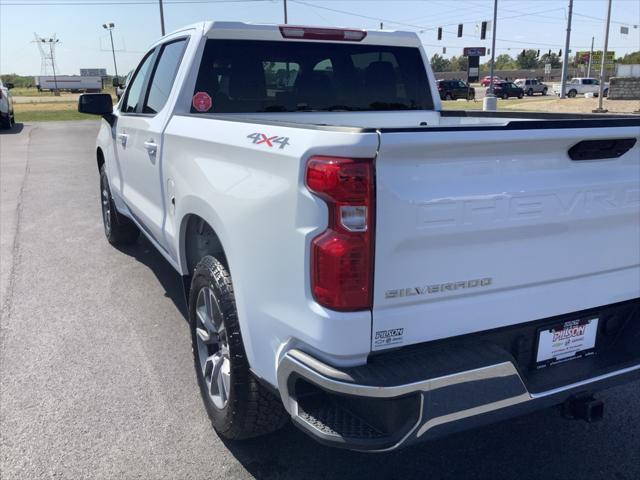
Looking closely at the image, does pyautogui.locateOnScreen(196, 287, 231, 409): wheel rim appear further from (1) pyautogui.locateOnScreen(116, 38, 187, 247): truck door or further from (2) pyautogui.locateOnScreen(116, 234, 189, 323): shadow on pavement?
(2) pyautogui.locateOnScreen(116, 234, 189, 323): shadow on pavement

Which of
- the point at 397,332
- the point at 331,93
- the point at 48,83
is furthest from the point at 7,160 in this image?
the point at 48,83

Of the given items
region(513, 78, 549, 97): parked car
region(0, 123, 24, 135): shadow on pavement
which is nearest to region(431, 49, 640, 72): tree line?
region(513, 78, 549, 97): parked car

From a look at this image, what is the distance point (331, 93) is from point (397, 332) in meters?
2.59

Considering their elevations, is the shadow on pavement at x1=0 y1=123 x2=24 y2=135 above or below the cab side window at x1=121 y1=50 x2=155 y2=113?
below

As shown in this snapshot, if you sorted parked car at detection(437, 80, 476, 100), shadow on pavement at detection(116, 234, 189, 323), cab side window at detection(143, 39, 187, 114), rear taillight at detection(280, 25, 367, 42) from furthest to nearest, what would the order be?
parked car at detection(437, 80, 476, 100)
shadow on pavement at detection(116, 234, 189, 323)
rear taillight at detection(280, 25, 367, 42)
cab side window at detection(143, 39, 187, 114)

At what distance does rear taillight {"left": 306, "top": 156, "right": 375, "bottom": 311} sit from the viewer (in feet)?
6.53

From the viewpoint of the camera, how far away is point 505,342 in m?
2.41

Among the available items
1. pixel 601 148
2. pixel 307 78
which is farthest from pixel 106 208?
pixel 601 148

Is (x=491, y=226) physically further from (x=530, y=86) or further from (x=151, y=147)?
(x=530, y=86)

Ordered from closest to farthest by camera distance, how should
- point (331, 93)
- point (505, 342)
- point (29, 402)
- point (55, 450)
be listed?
1. point (505, 342)
2. point (55, 450)
3. point (29, 402)
4. point (331, 93)

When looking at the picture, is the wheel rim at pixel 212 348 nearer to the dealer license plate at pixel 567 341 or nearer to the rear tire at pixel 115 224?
the dealer license plate at pixel 567 341

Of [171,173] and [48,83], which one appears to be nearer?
[171,173]

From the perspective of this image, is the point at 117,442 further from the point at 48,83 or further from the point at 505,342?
the point at 48,83

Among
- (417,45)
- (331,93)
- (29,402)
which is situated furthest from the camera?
(417,45)
